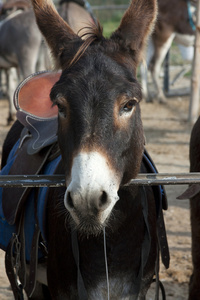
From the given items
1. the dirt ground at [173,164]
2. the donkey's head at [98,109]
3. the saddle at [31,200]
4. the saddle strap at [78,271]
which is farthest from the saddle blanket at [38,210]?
the dirt ground at [173,164]

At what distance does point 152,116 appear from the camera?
9.39m

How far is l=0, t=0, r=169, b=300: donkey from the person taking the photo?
75.0 inches

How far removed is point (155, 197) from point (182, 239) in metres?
1.98

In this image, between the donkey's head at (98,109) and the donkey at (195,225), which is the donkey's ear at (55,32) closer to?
the donkey's head at (98,109)

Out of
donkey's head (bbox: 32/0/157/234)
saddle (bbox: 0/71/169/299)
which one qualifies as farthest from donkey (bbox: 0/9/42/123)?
donkey's head (bbox: 32/0/157/234)

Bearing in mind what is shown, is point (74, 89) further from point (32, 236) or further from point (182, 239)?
point (182, 239)

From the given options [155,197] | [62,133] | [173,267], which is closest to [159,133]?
[173,267]

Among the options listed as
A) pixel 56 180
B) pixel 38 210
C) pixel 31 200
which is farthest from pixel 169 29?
pixel 56 180

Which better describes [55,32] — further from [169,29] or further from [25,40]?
[169,29]

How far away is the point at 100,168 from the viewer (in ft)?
6.00

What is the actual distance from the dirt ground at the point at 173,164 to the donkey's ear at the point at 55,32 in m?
2.10

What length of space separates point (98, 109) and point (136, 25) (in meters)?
0.57

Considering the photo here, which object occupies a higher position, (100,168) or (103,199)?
(100,168)

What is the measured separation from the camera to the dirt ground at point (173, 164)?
3.77 m
